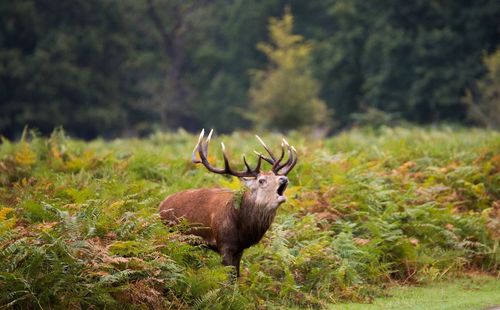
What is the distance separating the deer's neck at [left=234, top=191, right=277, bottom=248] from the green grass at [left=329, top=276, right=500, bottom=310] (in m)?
1.49

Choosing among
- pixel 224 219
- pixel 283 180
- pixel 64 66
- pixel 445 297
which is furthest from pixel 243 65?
pixel 283 180

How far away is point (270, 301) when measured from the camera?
416 inches

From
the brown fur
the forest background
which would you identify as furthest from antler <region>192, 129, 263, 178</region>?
the forest background

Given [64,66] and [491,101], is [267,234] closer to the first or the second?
[491,101]

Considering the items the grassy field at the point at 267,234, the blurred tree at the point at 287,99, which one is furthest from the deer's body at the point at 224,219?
the blurred tree at the point at 287,99

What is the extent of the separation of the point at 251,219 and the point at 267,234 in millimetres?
1936

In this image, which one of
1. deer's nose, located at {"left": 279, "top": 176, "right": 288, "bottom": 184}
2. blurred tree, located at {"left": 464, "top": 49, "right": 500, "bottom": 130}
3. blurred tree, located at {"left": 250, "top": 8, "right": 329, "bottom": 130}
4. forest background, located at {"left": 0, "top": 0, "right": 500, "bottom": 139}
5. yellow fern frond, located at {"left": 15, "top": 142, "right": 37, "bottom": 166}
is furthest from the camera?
forest background, located at {"left": 0, "top": 0, "right": 500, "bottom": 139}

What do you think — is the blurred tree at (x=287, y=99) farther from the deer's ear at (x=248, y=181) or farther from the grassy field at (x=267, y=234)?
the deer's ear at (x=248, y=181)

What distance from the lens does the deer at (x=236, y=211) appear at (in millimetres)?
9984

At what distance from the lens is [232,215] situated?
10.3 m

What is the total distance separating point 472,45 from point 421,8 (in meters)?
4.95

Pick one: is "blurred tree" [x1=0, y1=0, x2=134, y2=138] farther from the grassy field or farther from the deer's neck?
the deer's neck

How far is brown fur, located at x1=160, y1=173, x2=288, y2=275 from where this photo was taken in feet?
32.8

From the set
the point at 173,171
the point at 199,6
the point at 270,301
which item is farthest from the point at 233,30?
the point at 270,301
